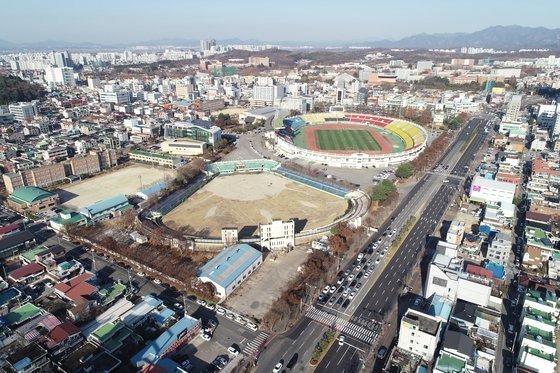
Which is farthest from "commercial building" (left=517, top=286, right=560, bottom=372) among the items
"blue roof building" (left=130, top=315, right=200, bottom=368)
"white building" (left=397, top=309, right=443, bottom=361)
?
"blue roof building" (left=130, top=315, right=200, bottom=368)

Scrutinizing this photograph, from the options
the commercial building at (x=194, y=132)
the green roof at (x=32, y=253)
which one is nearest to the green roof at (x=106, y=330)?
the green roof at (x=32, y=253)

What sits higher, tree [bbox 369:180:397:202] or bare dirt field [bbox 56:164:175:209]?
tree [bbox 369:180:397:202]

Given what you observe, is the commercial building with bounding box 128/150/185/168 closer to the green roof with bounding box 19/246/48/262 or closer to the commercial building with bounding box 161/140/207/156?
the commercial building with bounding box 161/140/207/156

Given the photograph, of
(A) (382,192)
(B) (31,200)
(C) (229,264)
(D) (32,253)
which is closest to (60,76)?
(B) (31,200)

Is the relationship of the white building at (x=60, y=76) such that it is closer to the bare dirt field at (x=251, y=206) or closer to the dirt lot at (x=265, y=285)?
the bare dirt field at (x=251, y=206)

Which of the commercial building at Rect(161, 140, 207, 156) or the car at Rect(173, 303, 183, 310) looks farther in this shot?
the commercial building at Rect(161, 140, 207, 156)

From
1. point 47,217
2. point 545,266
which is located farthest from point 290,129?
point 545,266
